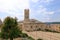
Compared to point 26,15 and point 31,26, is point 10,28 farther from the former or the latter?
point 31,26

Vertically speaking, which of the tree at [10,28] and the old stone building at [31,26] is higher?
the tree at [10,28]

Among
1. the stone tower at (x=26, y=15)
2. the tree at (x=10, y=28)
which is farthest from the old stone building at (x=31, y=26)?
the tree at (x=10, y=28)

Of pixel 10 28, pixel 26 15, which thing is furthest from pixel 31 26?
pixel 10 28

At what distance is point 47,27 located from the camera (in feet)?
96.3

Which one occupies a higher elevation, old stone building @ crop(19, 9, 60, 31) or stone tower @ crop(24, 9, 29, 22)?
stone tower @ crop(24, 9, 29, 22)

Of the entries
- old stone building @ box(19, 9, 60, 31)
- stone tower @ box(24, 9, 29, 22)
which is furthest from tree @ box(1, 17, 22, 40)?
stone tower @ box(24, 9, 29, 22)

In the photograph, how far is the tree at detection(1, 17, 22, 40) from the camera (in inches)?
356

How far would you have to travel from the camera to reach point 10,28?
9.20 meters

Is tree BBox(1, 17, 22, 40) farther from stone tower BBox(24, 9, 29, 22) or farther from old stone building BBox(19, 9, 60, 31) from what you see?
stone tower BBox(24, 9, 29, 22)

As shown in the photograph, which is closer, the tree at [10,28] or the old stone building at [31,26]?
the tree at [10,28]

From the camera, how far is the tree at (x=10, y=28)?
9.04 metres

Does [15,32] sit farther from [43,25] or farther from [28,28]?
[43,25]

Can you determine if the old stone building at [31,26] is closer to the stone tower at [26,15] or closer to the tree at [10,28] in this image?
the stone tower at [26,15]

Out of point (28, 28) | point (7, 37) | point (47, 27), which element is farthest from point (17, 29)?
point (47, 27)
